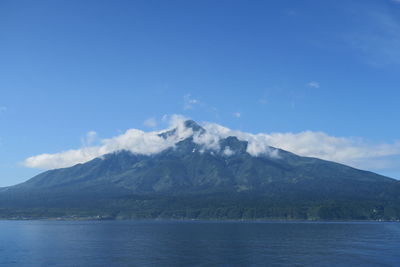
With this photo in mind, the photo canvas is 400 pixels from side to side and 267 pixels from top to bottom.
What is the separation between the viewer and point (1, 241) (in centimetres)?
12750

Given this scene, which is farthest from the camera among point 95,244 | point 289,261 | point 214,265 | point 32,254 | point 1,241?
point 1,241

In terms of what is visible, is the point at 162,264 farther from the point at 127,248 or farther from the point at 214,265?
the point at 127,248

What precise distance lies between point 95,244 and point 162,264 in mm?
41449

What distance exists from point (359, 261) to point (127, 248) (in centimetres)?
5404

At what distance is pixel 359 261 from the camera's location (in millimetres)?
87000

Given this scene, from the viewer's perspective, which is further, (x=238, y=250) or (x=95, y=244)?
(x=95, y=244)

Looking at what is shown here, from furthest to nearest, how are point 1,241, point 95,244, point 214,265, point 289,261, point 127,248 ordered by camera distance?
point 1,241 < point 95,244 < point 127,248 < point 289,261 < point 214,265

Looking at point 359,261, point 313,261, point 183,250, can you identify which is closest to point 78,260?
point 183,250

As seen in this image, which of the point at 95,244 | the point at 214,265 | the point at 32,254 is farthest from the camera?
the point at 95,244

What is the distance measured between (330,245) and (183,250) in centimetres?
3935

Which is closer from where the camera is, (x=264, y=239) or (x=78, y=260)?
(x=78, y=260)

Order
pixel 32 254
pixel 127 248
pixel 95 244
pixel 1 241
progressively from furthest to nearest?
pixel 1 241 < pixel 95 244 < pixel 127 248 < pixel 32 254

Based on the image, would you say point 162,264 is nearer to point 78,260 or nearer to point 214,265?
point 214,265

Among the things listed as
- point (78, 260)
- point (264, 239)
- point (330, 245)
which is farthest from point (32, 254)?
point (330, 245)
